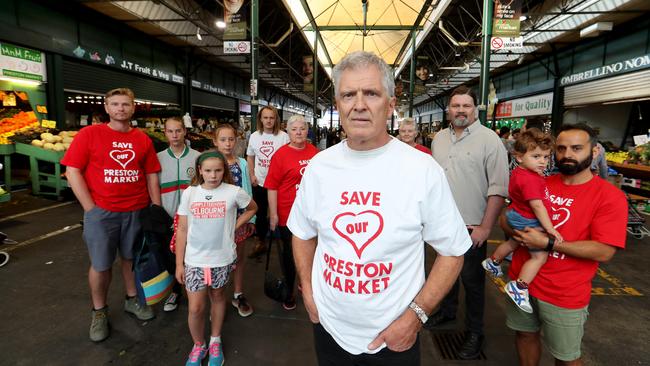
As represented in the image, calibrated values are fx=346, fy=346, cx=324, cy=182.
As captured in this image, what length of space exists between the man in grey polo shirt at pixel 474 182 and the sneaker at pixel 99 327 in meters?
3.06

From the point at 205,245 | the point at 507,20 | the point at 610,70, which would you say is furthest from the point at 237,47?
the point at 610,70

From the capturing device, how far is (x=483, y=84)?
6.58 meters

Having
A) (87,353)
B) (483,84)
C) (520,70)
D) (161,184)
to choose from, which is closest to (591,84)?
(520,70)

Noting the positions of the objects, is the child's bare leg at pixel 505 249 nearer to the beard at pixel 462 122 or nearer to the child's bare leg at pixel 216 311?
the beard at pixel 462 122

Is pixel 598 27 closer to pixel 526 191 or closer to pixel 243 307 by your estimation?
pixel 526 191

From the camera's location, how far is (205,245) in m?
2.62

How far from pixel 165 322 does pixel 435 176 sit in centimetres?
311

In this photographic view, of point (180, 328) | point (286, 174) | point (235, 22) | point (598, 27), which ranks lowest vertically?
point (180, 328)

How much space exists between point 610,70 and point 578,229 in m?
15.0

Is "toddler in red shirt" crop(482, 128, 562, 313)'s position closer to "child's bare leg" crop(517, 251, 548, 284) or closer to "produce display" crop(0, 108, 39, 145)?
"child's bare leg" crop(517, 251, 548, 284)

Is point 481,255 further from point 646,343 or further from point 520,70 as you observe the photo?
point 520,70

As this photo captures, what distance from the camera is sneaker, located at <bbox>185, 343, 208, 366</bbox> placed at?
2609mm

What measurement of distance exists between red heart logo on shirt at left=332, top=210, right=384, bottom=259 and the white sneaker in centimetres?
291

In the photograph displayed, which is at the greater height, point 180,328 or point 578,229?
point 578,229
